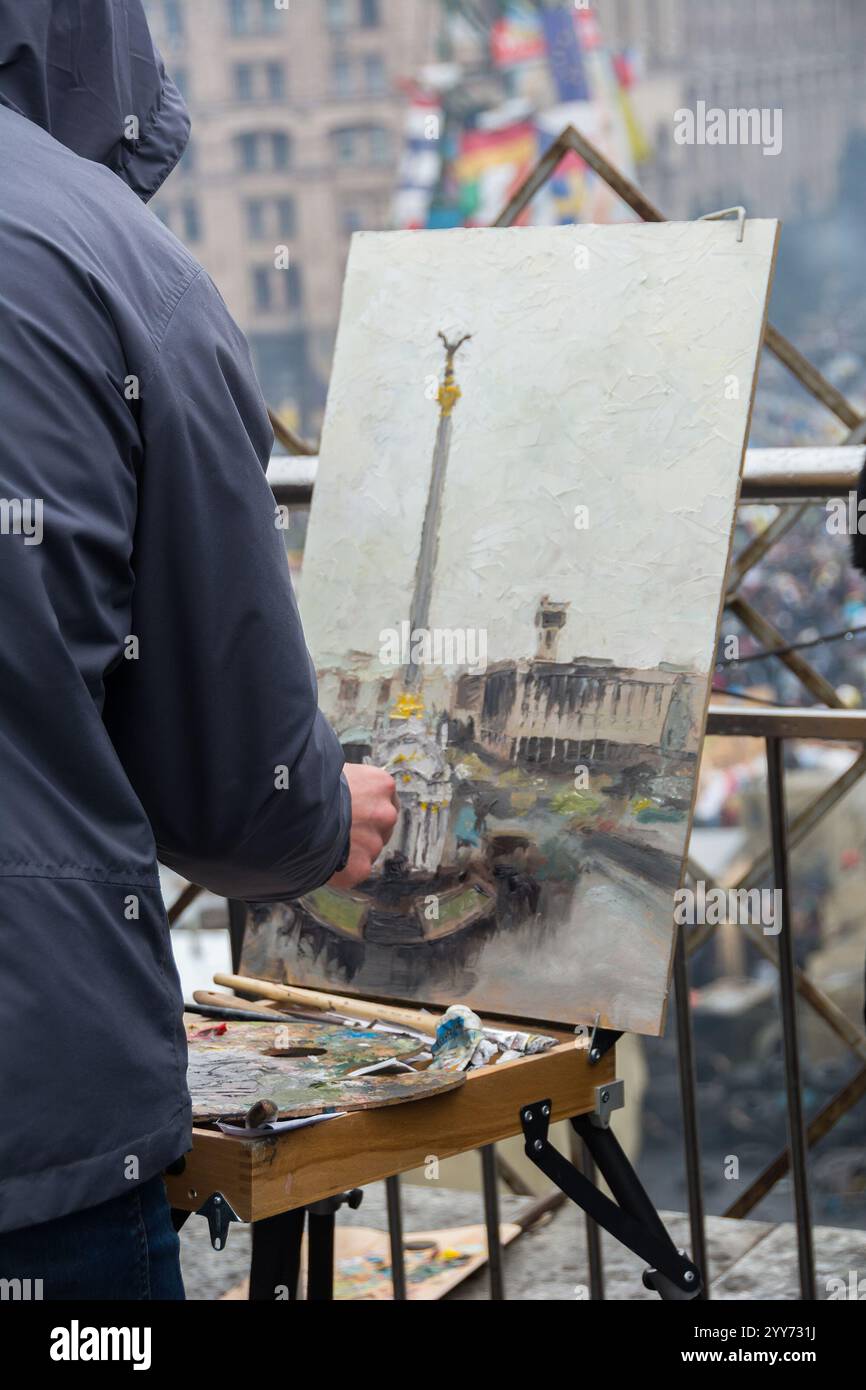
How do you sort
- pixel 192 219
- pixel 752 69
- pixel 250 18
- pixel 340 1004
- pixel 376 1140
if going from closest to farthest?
1. pixel 376 1140
2. pixel 340 1004
3. pixel 752 69
4. pixel 192 219
5. pixel 250 18

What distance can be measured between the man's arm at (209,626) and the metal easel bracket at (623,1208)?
19.7 inches

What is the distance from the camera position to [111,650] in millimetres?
1025

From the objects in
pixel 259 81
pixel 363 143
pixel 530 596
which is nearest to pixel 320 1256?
pixel 530 596

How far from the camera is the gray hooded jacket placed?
96 cm

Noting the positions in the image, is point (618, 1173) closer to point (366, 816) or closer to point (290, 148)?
point (366, 816)

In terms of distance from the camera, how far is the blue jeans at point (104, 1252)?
0.98m

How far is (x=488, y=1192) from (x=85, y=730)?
1.26m

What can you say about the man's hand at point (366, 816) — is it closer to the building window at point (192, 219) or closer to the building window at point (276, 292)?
the building window at point (276, 292)

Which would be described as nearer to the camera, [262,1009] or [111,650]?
[111,650]

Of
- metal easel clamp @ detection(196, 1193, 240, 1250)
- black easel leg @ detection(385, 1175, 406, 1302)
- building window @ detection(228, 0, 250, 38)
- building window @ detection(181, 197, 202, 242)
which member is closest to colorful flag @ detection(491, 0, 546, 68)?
building window @ detection(228, 0, 250, 38)

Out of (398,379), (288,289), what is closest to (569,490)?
(398,379)

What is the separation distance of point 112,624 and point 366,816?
0.36 m

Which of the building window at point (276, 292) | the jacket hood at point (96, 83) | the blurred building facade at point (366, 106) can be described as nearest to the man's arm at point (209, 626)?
the jacket hood at point (96, 83)

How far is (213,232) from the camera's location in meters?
32.2
